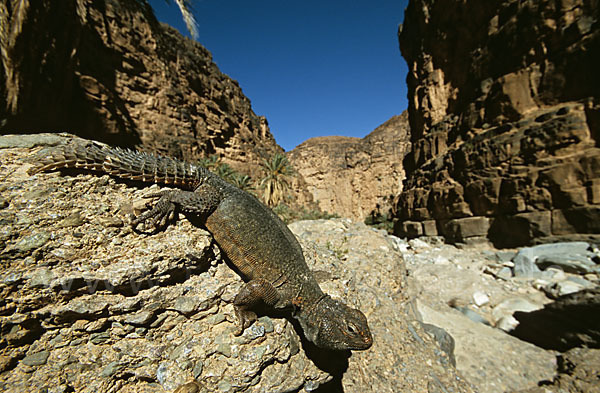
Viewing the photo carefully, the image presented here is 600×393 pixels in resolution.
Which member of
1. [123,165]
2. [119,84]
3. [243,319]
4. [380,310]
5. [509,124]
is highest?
[119,84]

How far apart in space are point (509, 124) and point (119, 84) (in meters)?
21.8

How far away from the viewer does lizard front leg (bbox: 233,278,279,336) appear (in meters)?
2.11

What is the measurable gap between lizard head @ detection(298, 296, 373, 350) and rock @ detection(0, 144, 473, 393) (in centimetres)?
27

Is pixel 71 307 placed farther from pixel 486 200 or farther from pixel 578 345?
pixel 486 200

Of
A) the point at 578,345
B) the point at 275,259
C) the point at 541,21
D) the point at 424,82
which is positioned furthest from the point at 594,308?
the point at 424,82

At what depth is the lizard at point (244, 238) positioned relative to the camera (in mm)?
2082

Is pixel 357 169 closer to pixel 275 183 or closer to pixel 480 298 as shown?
pixel 275 183

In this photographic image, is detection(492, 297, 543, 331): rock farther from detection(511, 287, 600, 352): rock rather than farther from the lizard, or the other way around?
the lizard

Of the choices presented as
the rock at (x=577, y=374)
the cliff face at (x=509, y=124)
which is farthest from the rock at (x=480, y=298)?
the cliff face at (x=509, y=124)

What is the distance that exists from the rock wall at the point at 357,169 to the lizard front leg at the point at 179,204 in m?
31.7

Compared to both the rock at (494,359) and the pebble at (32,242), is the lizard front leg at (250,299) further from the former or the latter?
the rock at (494,359)

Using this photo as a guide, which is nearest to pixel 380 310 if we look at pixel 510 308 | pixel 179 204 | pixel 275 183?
pixel 179 204

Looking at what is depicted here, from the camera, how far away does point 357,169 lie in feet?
115

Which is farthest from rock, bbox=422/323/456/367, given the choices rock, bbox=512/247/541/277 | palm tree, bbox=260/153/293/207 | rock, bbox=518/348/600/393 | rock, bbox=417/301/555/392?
palm tree, bbox=260/153/293/207
